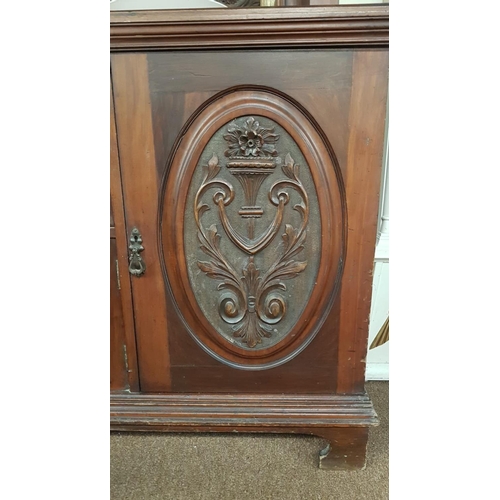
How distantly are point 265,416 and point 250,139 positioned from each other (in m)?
0.51

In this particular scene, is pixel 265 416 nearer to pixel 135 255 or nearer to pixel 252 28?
pixel 135 255

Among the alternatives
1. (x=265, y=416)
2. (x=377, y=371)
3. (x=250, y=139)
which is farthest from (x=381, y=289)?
(x=250, y=139)

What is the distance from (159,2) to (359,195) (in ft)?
2.19

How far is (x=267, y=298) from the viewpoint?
28.4 inches

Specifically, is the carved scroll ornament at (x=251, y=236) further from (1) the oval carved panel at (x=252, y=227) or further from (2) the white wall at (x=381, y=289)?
(2) the white wall at (x=381, y=289)

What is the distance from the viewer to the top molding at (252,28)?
0.59m

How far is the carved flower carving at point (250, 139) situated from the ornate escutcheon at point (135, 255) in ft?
0.70

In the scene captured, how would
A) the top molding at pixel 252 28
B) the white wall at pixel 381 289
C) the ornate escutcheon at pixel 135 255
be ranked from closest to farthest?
the top molding at pixel 252 28 → the ornate escutcheon at pixel 135 255 → the white wall at pixel 381 289

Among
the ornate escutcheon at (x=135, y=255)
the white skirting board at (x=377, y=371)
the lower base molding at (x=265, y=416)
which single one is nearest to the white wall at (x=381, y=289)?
the white skirting board at (x=377, y=371)

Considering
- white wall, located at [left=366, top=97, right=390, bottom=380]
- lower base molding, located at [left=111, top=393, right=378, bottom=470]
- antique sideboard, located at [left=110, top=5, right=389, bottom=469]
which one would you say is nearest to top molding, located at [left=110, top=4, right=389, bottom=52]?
antique sideboard, located at [left=110, top=5, right=389, bottom=469]

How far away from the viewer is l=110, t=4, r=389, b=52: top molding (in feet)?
1.93

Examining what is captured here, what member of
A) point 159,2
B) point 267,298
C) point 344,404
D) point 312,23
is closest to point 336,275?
point 267,298
